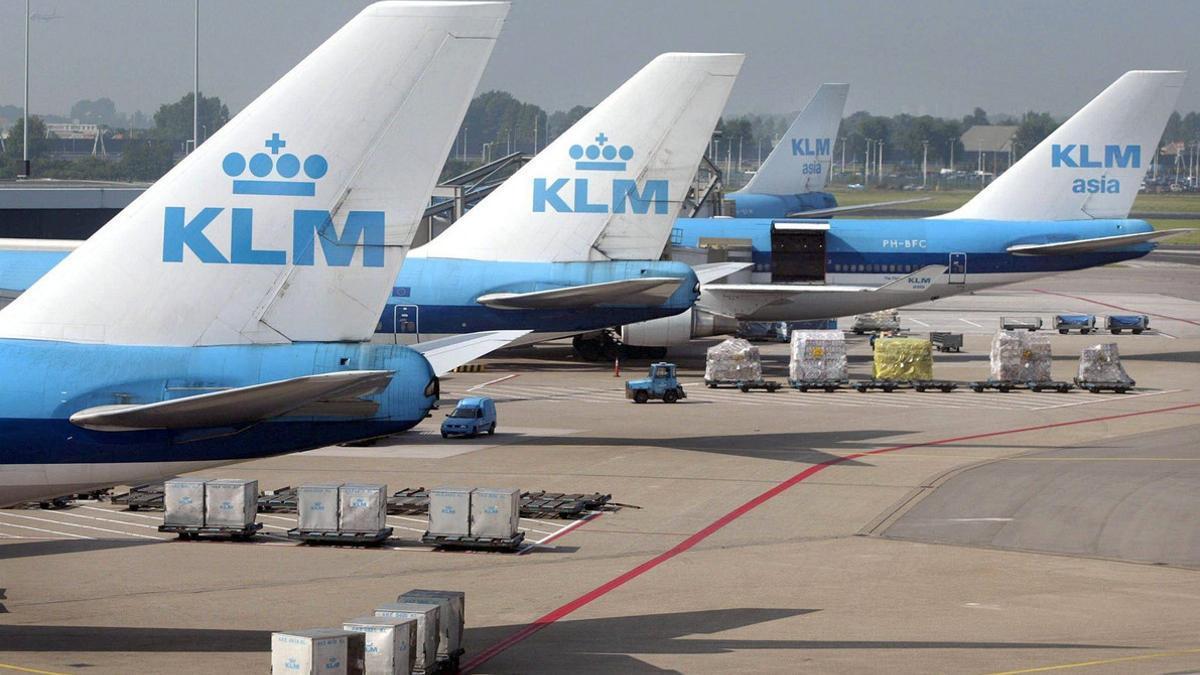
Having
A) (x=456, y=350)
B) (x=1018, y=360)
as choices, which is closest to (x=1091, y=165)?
(x=1018, y=360)

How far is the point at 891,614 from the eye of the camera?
80.1ft

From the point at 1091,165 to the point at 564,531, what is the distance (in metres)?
42.1

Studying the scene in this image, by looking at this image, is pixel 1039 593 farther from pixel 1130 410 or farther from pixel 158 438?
pixel 1130 410

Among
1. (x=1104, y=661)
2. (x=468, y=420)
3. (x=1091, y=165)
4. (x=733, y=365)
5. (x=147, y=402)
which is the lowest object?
(x=1104, y=661)

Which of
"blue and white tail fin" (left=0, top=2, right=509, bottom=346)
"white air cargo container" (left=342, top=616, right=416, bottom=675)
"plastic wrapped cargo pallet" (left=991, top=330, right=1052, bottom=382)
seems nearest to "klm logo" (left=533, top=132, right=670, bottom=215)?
"plastic wrapped cargo pallet" (left=991, top=330, right=1052, bottom=382)

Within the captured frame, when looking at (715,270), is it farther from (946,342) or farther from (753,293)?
(946,342)

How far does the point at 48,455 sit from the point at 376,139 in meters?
6.00

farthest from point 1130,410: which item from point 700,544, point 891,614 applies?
point 891,614

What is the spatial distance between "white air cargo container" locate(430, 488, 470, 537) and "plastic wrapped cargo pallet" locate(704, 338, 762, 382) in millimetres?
26909

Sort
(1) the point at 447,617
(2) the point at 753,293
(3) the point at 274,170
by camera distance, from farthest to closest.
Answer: (2) the point at 753,293 → (3) the point at 274,170 → (1) the point at 447,617

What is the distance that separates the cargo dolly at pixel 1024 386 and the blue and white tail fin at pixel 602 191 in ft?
45.5

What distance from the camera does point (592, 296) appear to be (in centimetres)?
4341

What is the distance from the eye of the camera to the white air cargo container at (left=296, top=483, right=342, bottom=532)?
→ 97.1 feet

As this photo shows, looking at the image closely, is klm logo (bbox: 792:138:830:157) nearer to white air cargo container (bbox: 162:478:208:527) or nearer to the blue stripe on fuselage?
the blue stripe on fuselage
